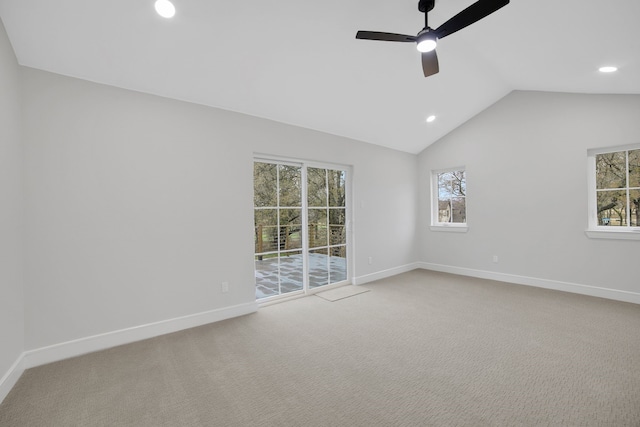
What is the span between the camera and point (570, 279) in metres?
4.23

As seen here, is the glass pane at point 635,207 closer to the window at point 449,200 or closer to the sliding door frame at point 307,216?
the window at point 449,200

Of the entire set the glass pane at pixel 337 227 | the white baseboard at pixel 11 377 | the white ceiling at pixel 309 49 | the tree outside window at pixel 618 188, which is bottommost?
the white baseboard at pixel 11 377

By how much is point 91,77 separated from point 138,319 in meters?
2.29

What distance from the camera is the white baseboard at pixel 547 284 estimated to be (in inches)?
150

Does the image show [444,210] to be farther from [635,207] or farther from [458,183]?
[635,207]

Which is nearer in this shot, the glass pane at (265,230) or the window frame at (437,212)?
the glass pane at (265,230)

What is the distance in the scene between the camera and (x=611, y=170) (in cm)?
400

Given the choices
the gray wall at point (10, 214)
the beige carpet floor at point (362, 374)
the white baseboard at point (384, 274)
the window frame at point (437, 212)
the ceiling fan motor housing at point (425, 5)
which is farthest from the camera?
the window frame at point (437, 212)

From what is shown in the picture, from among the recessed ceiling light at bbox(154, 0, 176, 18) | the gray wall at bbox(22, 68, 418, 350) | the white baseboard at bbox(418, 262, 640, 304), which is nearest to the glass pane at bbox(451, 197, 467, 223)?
the white baseboard at bbox(418, 262, 640, 304)

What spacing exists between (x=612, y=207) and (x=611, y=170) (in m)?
0.51

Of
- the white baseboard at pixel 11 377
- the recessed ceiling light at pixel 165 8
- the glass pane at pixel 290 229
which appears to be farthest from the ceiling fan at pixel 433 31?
the white baseboard at pixel 11 377

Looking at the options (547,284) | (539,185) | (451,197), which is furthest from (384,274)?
(539,185)

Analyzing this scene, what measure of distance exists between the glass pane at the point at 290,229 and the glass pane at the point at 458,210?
10.4ft

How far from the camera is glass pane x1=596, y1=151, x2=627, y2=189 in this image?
391 cm
